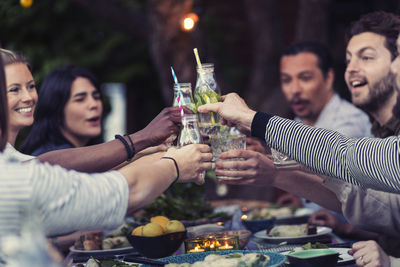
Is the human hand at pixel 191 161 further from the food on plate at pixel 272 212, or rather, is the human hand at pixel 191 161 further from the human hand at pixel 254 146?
the food on plate at pixel 272 212

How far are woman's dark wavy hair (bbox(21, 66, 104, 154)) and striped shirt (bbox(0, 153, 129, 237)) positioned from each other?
2456 mm

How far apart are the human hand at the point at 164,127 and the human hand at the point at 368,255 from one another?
953 mm

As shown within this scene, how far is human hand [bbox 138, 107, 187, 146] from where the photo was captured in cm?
250

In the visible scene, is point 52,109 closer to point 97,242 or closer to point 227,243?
point 97,242

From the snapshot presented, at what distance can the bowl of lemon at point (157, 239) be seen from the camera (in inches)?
97.1

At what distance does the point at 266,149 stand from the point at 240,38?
5783 mm

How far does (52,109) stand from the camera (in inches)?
161

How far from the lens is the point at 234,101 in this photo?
2.46 m

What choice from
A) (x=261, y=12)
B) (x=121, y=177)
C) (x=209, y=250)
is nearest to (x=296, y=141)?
(x=209, y=250)

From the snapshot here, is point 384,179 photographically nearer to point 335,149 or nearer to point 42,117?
point 335,149

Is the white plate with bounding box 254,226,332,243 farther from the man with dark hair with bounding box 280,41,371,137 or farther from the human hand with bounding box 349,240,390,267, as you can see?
the man with dark hair with bounding box 280,41,371,137

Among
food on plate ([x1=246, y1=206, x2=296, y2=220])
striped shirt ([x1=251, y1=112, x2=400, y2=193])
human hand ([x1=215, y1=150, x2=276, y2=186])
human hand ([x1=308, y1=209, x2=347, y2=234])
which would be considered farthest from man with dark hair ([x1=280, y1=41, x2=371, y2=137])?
striped shirt ([x1=251, y1=112, x2=400, y2=193])

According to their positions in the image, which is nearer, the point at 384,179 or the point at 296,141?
the point at 384,179

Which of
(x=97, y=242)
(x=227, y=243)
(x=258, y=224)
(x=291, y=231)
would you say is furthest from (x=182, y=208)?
(x=227, y=243)
